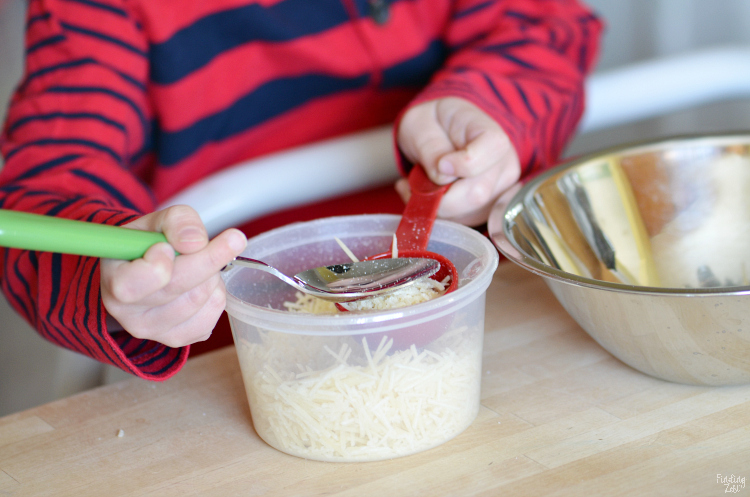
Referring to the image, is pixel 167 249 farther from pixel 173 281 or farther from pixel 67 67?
pixel 67 67

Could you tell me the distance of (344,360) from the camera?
0.43 meters

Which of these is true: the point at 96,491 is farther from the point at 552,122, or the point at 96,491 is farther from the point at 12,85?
the point at 12,85

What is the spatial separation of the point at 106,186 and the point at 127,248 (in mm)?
309

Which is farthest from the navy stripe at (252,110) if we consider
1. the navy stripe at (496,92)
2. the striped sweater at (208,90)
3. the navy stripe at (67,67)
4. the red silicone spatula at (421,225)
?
the red silicone spatula at (421,225)

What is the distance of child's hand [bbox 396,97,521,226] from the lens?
59 cm

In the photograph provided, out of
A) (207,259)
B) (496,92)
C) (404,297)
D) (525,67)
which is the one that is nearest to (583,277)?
(404,297)

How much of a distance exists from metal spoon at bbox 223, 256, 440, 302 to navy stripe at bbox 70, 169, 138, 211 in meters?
0.25

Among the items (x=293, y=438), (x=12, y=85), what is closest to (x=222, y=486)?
(x=293, y=438)

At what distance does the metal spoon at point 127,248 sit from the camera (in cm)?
36

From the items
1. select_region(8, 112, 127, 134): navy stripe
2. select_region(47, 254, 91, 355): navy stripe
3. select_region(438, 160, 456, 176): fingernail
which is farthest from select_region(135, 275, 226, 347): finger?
select_region(8, 112, 127, 134): navy stripe

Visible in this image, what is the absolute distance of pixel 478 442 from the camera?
460 mm

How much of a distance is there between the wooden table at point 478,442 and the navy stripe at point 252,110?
35 centimetres

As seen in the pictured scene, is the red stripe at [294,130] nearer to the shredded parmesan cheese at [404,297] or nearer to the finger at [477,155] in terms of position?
the finger at [477,155]

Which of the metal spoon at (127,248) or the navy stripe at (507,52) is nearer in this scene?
the metal spoon at (127,248)
